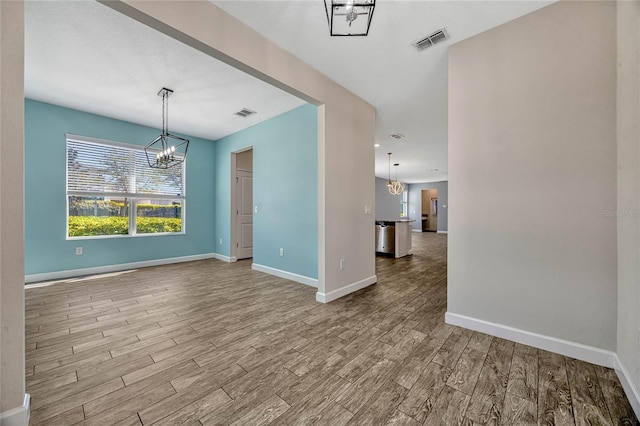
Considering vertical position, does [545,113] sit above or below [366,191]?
above

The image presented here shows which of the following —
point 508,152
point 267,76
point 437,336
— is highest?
point 267,76

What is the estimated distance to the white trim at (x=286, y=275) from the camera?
3669 millimetres

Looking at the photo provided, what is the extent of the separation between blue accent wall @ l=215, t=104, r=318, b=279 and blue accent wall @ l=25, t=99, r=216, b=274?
2.14 m

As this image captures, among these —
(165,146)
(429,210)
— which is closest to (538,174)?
(165,146)

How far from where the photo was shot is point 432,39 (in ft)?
7.57

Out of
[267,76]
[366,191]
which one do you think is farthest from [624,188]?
[267,76]

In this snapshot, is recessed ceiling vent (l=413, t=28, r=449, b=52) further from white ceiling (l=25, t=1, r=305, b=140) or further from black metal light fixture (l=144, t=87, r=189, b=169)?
black metal light fixture (l=144, t=87, r=189, b=169)

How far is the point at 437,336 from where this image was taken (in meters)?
2.14

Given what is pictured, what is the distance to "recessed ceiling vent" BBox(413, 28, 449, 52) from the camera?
7.32 feet

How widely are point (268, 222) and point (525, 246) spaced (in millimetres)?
3607

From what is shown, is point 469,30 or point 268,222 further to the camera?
point 268,222

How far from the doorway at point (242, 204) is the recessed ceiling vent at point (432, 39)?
3.99 meters

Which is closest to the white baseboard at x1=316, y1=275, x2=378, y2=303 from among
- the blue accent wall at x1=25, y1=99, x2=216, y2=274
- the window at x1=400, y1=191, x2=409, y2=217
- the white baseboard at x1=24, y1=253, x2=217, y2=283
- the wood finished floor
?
the wood finished floor

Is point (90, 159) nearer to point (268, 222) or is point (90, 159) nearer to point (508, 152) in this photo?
point (268, 222)
